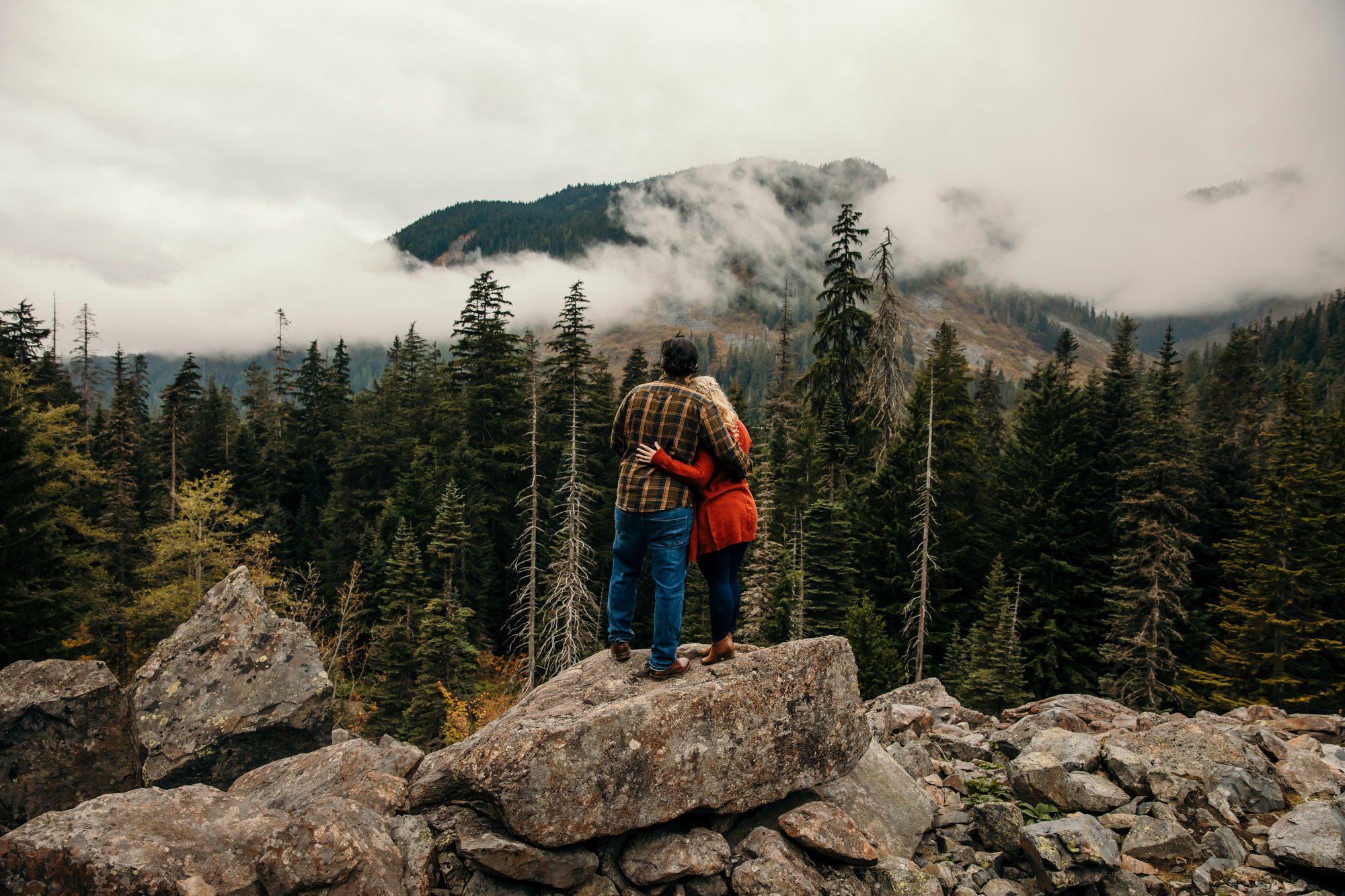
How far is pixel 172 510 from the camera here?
1700 inches

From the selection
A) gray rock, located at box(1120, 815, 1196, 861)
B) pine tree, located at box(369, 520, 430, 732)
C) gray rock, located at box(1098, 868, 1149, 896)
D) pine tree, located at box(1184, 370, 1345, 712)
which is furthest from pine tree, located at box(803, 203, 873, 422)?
gray rock, located at box(1098, 868, 1149, 896)

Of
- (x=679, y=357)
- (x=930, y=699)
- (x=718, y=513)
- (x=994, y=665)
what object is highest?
(x=679, y=357)

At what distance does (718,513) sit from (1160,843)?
5.11m

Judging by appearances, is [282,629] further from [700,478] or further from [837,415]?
[837,415]

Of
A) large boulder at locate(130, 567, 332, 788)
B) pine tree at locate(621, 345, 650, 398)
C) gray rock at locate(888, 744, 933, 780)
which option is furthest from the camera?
pine tree at locate(621, 345, 650, 398)

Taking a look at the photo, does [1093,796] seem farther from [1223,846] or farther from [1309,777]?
[1309,777]

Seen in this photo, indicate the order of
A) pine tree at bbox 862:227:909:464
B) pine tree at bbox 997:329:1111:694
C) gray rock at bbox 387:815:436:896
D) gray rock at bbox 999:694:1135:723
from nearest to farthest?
gray rock at bbox 387:815:436:896 < gray rock at bbox 999:694:1135:723 < pine tree at bbox 997:329:1111:694 < pine tree at bbox 862:227:909:464

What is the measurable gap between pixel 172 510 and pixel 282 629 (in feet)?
136

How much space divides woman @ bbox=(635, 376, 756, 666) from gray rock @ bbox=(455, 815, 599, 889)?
230 centimetres

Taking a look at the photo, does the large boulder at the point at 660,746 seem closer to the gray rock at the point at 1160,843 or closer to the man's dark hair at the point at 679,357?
the gray rock at the point at 1160,843

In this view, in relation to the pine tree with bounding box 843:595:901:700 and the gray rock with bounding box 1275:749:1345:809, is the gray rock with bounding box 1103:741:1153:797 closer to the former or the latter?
the gray rock with bounding box 1275:749:1345:809

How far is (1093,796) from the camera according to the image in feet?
21.0

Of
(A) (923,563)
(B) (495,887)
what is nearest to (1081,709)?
(B) (495,887)

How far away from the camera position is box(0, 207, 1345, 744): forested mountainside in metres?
23.2
